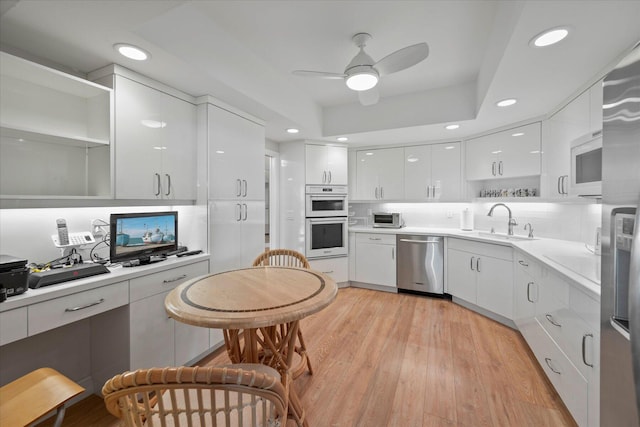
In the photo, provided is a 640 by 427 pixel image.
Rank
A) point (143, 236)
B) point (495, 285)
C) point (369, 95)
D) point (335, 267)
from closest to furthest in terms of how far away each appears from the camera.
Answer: point (143, 236) < point (369, 95) < point (495, 285) < point (335, 267)

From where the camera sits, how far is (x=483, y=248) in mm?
3166

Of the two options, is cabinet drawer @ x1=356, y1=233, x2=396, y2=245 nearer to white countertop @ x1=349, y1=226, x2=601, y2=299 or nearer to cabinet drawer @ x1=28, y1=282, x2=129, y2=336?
white countertop @ x1=349, y1=226, x2=601, y2=299

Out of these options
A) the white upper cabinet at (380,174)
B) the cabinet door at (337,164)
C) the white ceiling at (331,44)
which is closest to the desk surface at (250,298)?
the white ceiling at (331,44)

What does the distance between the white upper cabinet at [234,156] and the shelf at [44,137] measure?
32.3 inches

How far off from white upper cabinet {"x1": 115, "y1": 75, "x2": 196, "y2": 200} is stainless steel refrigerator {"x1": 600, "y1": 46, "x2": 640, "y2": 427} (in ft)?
8.31

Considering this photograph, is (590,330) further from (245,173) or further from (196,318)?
(245,173)

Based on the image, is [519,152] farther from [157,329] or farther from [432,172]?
[157,329]

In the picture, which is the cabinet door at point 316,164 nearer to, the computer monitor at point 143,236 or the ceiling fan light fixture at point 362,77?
the ceiling fan light fixture at point 362,77

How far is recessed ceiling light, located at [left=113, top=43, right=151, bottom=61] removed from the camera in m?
1.69

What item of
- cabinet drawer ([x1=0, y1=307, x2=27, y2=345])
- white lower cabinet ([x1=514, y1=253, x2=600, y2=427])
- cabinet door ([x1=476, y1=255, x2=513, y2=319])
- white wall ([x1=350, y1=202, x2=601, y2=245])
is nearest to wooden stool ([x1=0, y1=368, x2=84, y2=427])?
cabinet drawer ([x1=0, y1=307, x2=27, y2=345])

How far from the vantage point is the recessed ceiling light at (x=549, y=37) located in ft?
4.98

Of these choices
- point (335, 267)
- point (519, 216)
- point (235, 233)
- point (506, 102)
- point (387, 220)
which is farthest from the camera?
point (387, 220)

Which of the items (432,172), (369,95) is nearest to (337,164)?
(432,172)

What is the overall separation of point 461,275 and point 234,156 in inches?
122
